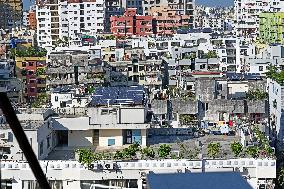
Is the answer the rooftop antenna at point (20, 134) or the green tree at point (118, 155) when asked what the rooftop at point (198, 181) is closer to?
the green tree at point (118, 155)

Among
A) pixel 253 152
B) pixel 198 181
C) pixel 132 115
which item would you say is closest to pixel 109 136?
pixel 132 115

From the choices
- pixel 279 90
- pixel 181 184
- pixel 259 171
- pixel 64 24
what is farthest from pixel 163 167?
A: pixel 64 24

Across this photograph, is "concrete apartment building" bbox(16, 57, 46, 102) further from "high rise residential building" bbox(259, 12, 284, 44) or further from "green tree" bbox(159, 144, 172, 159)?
"green tree" bbox(159, 144, 172, 159)

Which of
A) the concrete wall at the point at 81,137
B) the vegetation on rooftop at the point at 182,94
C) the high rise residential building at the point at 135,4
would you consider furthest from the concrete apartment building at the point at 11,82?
the high rise residential building at the point at 135,4

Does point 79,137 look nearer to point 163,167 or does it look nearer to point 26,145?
point 163,167

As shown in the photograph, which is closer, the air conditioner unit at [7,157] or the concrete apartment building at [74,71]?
the air conditioner unit at [7,157]

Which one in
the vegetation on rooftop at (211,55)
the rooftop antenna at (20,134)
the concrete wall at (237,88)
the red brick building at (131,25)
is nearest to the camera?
the rooftop antenna at (20,134)

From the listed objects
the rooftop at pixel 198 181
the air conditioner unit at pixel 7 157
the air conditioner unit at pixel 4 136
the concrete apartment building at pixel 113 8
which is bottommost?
the air conditioner unit at pixel 7 157
